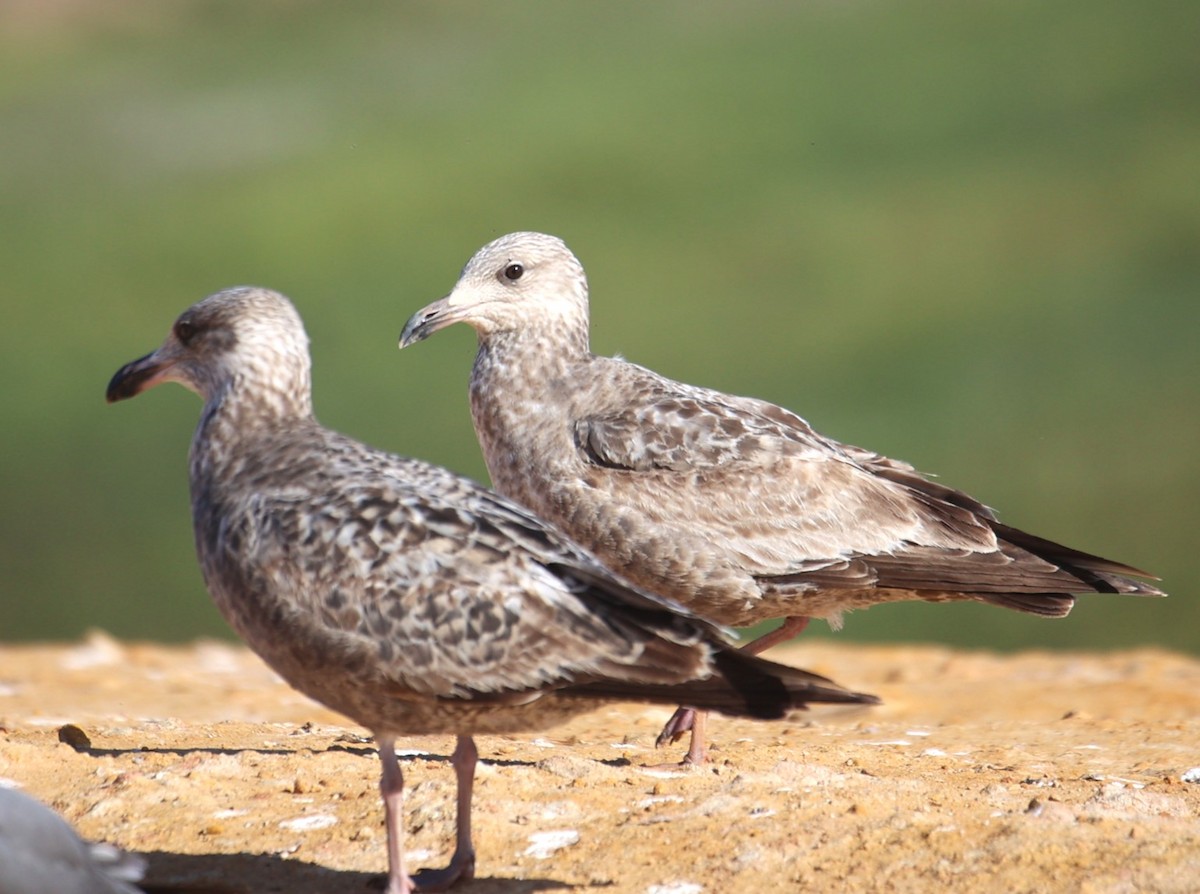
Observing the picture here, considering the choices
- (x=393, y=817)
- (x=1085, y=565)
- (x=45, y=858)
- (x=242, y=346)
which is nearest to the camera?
(x=45, y=858)

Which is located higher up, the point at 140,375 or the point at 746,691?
the point at 140,375

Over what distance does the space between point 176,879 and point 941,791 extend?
2.44m

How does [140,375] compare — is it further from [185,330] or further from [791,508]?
[791,508]

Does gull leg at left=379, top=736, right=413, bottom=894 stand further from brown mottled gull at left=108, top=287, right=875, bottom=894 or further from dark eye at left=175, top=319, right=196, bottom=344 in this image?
dark eye at left=175, top=319, right=196, bottom=344

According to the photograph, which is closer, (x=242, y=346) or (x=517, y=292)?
(x=242, y=346)

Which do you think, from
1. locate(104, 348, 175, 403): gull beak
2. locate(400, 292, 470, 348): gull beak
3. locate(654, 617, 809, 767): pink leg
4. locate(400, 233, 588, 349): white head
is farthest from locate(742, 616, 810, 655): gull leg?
locate(104, 348, 175, 403): gull beak

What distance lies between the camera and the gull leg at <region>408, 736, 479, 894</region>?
4.93 meters

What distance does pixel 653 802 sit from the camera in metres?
5.52

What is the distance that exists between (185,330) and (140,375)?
0.26 meters

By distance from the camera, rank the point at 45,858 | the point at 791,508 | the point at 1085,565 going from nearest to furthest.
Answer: the point at 45,858, the point at 791,508, the point at 1085,565

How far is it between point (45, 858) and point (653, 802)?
1959mm

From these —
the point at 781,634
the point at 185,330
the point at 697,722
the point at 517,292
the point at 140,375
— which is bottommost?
the point at 697,722

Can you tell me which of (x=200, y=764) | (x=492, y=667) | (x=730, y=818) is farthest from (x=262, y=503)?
(x=730, y=818)

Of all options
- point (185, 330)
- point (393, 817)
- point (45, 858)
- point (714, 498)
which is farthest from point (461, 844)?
point (714, 498)
